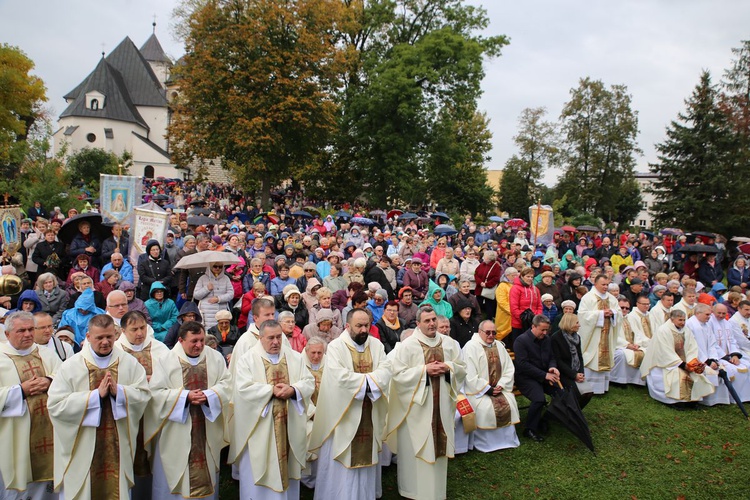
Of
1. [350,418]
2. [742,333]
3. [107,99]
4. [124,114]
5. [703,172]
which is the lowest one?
[350,418]

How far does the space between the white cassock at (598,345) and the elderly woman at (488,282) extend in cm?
189

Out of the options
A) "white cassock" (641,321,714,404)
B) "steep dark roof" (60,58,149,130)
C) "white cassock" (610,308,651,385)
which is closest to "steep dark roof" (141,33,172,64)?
"steep dark roof" (60,58,149,130)

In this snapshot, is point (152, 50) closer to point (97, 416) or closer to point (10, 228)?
point (10, 228)

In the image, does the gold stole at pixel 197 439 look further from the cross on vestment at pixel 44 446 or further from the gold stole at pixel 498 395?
the gold stole at pixel 498 395

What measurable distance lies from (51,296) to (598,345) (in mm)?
8484

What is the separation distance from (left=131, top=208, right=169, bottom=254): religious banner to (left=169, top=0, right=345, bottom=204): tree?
16.5m

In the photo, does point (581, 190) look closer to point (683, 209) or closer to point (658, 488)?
point (683, 209)

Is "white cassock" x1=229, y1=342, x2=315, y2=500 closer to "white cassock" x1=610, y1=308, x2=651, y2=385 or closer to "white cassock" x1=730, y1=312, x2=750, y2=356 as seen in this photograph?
"white cassock" x1=610, y1=308, x2=651, y2=385

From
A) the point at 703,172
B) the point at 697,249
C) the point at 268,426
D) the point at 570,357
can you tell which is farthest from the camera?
the point at 703,172

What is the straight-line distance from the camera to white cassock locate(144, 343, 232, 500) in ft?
16.8

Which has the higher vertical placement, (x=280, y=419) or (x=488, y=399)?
(x=280, y=419)

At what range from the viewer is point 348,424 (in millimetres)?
5684

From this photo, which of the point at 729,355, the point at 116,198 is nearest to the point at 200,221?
the point at 116,198

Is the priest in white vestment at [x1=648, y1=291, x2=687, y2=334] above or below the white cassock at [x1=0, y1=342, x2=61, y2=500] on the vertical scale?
above
